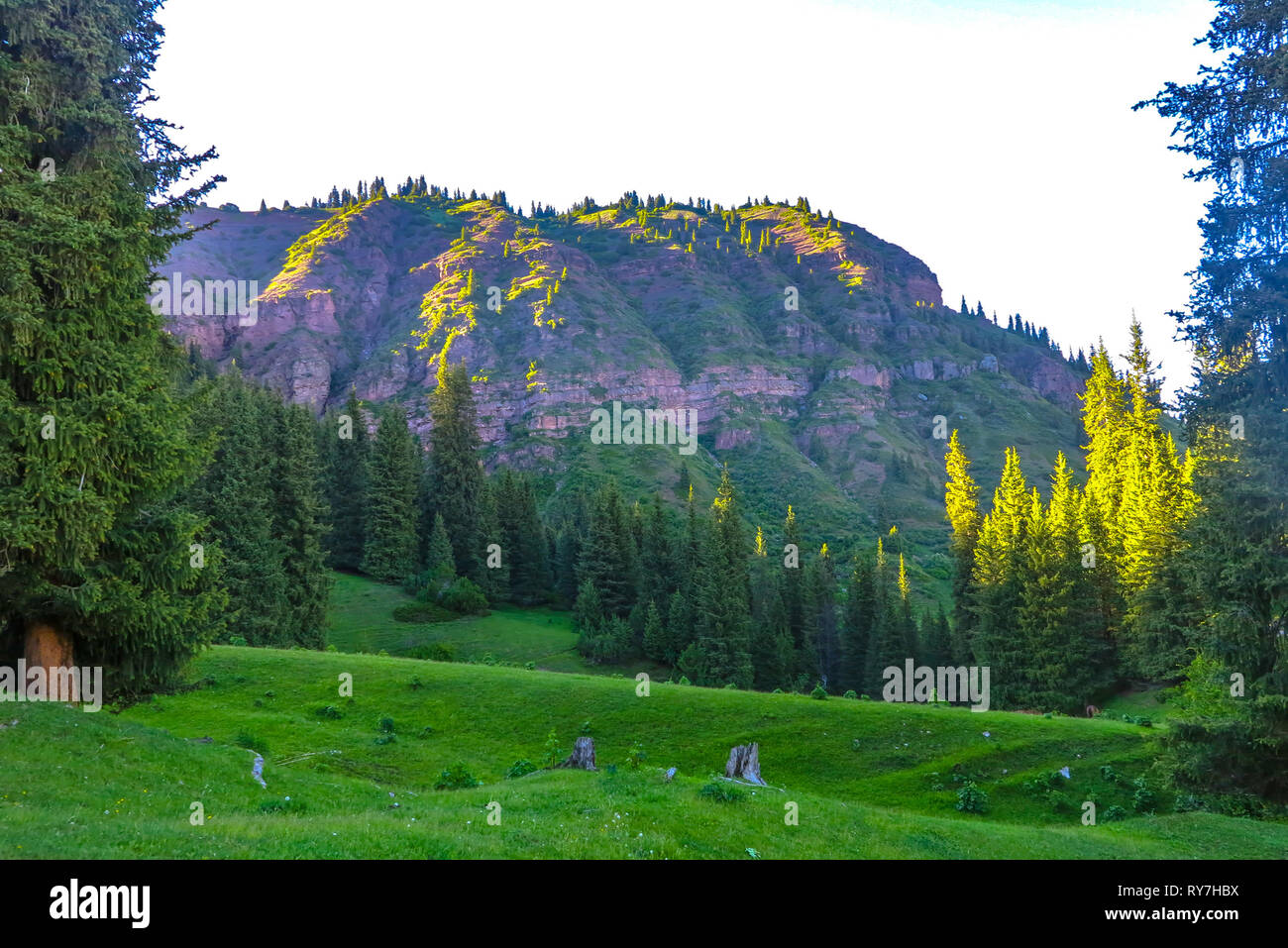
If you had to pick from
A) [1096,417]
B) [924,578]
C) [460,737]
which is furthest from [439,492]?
[924,578]

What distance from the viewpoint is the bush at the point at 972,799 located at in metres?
22.9

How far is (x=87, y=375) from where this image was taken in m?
16.4

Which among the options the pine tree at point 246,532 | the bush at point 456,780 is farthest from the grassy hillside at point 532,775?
the pine tree at point 246,532

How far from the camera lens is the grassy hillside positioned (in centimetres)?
1141

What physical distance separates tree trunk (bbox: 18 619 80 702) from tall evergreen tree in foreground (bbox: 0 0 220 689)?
0.04 metres

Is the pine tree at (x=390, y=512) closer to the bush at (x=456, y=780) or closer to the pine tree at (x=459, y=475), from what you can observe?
the pine tree at (x=459, y=475)

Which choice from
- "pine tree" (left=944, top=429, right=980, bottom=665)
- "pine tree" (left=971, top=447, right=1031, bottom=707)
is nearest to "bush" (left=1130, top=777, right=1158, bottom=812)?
"pine tree" (left=971, top=447, right=1031, bottom=707)

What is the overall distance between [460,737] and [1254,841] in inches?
942

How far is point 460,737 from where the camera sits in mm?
28078

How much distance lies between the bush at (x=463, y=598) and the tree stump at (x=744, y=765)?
182ft

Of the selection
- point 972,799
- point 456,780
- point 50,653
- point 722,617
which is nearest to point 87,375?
point 50,653

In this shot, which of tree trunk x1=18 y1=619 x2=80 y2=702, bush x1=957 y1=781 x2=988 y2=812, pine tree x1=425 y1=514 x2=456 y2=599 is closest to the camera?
tree trunk x1=18 y1=619 x2=80 y2=702

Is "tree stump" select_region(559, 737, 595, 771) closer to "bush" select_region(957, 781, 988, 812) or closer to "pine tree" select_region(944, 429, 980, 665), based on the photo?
"bush" select_region(957, 781, 988, 812)

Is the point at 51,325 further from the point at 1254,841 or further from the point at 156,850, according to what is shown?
the point at 1254,841
